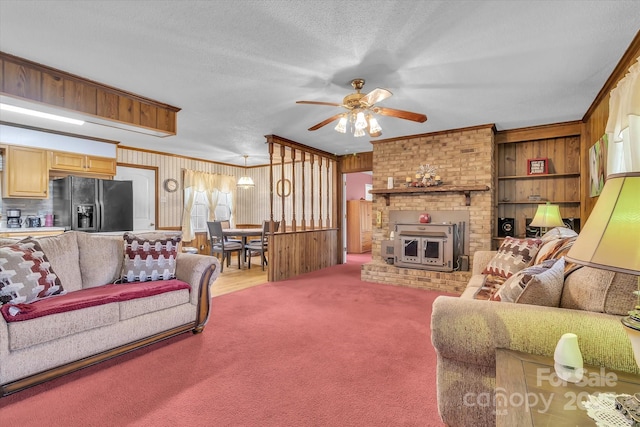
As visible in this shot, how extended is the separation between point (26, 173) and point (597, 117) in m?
7.67

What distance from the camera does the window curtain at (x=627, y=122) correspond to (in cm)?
212

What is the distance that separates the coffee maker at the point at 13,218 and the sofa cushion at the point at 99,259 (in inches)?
115

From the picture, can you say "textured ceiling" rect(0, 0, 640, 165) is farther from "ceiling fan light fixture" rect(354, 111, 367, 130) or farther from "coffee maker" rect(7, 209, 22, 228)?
"coffee maker" rect(7, 209, 22, 228)

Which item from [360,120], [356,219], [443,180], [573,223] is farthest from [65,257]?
[356,219]

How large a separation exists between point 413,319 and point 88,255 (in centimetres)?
318

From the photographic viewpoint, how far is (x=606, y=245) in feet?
2.73

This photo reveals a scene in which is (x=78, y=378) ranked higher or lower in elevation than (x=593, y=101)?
lower

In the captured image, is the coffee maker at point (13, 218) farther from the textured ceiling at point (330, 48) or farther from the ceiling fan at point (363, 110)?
the ceiling fan at point (363, 110)

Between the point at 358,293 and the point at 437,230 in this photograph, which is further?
the point at 437,230

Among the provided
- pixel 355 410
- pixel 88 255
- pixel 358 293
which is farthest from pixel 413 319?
pixel 88 255

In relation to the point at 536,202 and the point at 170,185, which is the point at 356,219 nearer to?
the point at 536,202

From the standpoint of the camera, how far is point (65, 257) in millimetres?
2646

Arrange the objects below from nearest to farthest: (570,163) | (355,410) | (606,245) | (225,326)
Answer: (606,245)
(355,410)
(225,326)
(570,163)

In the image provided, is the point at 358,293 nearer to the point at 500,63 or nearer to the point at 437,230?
the point at 437,230
